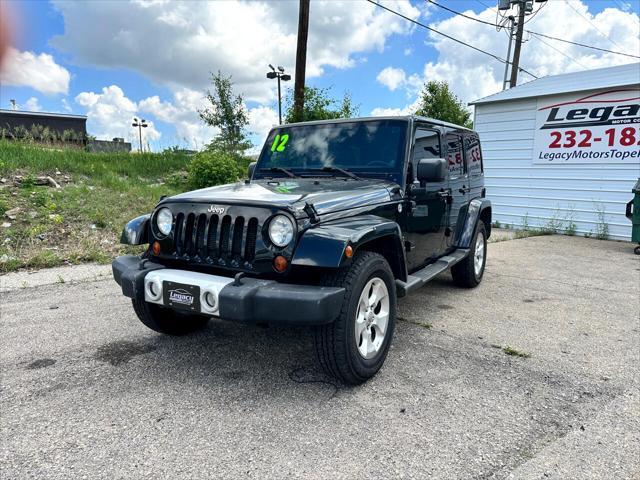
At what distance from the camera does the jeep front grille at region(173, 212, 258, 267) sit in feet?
9.00

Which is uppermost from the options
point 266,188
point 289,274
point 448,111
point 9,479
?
point 448,111

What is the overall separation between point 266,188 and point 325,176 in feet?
2.02

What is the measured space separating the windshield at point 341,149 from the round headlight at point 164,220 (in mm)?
1247

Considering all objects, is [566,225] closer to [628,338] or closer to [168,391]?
[628,338]

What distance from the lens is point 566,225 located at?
34.9 ft

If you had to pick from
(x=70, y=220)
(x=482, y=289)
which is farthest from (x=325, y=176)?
(x=70, y=220)

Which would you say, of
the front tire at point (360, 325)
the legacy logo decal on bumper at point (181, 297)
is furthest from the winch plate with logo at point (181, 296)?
the front tire at point (360, 325)

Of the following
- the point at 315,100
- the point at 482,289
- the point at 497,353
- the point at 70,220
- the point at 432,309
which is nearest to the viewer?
the point at 497,353

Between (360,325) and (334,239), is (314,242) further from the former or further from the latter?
(360,325)

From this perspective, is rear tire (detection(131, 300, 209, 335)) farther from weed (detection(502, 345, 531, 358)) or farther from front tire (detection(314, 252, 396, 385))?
weed (detection(502, 345, 531, 358))

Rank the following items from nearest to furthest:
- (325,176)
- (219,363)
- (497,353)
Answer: (219,363) → (497,353) → (325,176)

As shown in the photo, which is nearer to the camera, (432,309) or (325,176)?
(325,176)

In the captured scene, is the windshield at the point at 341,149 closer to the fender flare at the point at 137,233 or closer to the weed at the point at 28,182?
the fender flare at the point at 137,233

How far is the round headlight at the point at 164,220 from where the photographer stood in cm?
305
